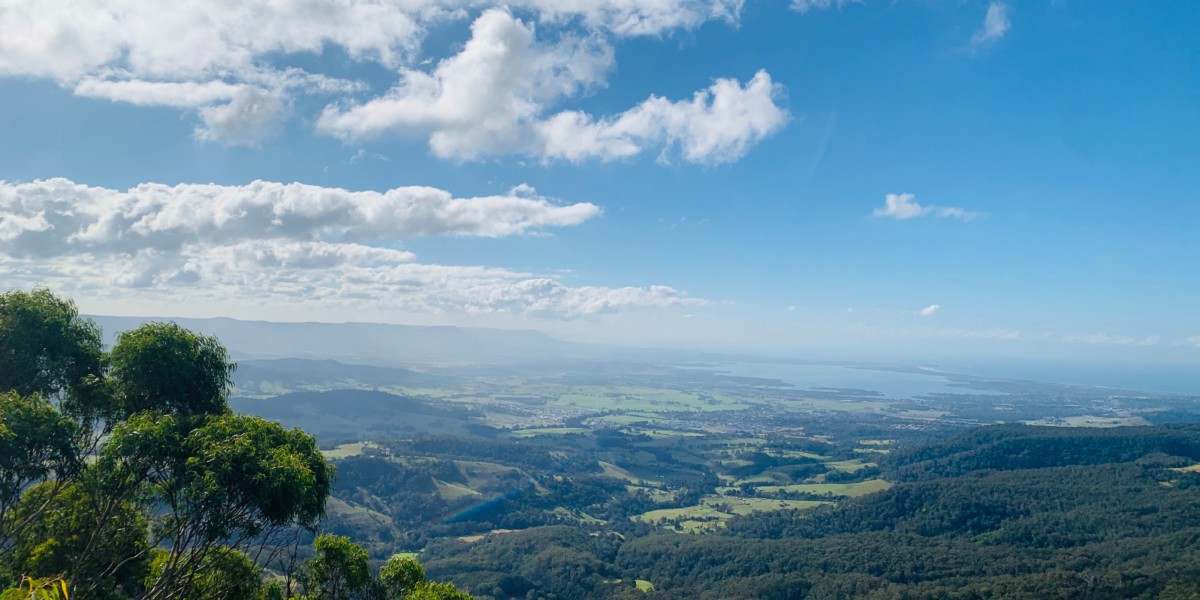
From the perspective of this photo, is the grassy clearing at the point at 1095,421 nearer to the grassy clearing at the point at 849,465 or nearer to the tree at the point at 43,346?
the grassy clearing at the point at 849,465

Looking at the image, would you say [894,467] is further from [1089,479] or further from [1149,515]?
[1149,515]

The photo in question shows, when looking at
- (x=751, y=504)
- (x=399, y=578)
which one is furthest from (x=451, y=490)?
(x=399, y=578)

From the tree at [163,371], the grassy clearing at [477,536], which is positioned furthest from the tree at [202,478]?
the grassy clearing at [477,536]

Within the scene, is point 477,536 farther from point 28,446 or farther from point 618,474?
point 28,446

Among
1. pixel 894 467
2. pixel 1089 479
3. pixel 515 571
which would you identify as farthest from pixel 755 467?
pixel 515 571

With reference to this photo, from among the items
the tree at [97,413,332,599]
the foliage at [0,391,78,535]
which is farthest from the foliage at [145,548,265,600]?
the foliage at [0,391,78,535]

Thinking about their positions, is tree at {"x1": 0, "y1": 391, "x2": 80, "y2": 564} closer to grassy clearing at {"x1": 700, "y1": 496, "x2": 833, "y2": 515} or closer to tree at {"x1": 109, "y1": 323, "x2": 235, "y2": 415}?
tree at {"x1": 109, "y1": 323, "x2": 235, "y2": 415}
